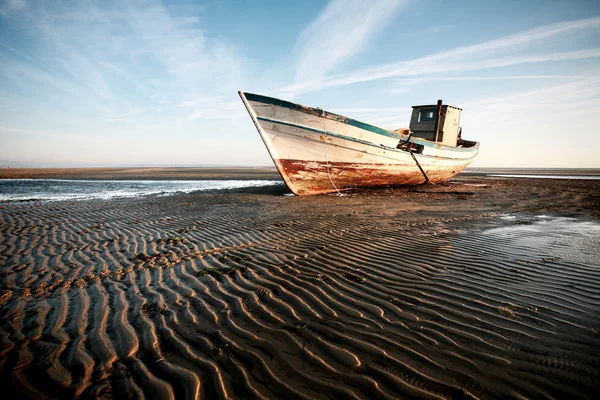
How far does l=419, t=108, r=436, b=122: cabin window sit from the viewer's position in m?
18.4

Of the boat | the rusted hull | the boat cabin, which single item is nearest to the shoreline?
the boat cabin

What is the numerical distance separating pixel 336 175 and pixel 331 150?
5.13ft

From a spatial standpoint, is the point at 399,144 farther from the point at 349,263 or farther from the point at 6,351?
the point at 6,351

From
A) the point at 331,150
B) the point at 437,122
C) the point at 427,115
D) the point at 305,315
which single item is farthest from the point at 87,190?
the point at 437,122

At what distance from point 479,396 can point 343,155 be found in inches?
452

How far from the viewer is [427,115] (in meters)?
18.6

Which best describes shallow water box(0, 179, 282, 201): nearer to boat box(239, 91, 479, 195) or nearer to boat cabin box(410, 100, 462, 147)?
boat box(239, 91, 479, 195)

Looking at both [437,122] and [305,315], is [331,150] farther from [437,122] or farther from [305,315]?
[305,315]

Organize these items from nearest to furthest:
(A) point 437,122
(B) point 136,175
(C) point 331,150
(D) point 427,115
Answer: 1. (C) point 331,150
2. (A) point 437,122
3. (D) point 427,115
4. (B) point 136,175

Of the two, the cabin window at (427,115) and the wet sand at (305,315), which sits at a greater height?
the cabin window at (427,115)

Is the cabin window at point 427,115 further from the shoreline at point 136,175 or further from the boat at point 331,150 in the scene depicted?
the shoreline at point 136,175

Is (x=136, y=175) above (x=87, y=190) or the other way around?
above

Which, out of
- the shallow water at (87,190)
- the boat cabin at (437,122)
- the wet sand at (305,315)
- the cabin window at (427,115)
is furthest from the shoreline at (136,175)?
the wet sand at (305,315)

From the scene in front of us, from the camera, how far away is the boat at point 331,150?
38.6 ft
